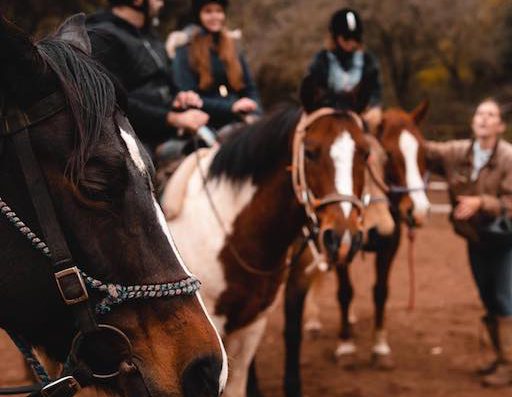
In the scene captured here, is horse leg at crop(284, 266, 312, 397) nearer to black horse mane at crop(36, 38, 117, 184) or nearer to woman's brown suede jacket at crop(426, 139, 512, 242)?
woman's brown suede jacket at crop(426, 139, 512, 242)

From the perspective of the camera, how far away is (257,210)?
3.66 meters

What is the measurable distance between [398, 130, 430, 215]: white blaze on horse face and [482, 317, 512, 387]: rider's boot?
1040mm

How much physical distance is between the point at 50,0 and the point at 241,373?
33.6ft

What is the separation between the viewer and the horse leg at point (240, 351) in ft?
12.4

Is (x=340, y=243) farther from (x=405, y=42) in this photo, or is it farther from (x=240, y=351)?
(x=405, y=42)

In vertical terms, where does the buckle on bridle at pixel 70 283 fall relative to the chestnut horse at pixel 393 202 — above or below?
above

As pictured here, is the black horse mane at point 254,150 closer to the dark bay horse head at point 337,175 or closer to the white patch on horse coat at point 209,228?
the white patch on horse coat at point 209,228

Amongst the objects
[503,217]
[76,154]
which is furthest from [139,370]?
[503,217]

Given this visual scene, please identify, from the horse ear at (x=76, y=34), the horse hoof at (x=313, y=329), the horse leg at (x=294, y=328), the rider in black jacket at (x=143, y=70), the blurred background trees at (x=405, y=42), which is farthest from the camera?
the blurred background trees at (x=405, y=42)

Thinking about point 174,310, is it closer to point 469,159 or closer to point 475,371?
point 469,159

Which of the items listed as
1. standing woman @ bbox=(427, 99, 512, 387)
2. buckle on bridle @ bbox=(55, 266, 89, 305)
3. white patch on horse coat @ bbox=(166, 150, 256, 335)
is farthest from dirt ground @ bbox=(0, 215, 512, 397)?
buckle on bridle @ bbox=(55, 266, 89, 305)

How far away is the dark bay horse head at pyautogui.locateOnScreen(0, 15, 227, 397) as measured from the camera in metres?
1.58

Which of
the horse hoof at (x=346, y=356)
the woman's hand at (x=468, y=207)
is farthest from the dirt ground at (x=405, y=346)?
the woman's hand at (x=468, y=207)

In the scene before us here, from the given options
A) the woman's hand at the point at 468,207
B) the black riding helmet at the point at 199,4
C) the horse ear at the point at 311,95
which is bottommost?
the woman's hand at the point at 468,207
